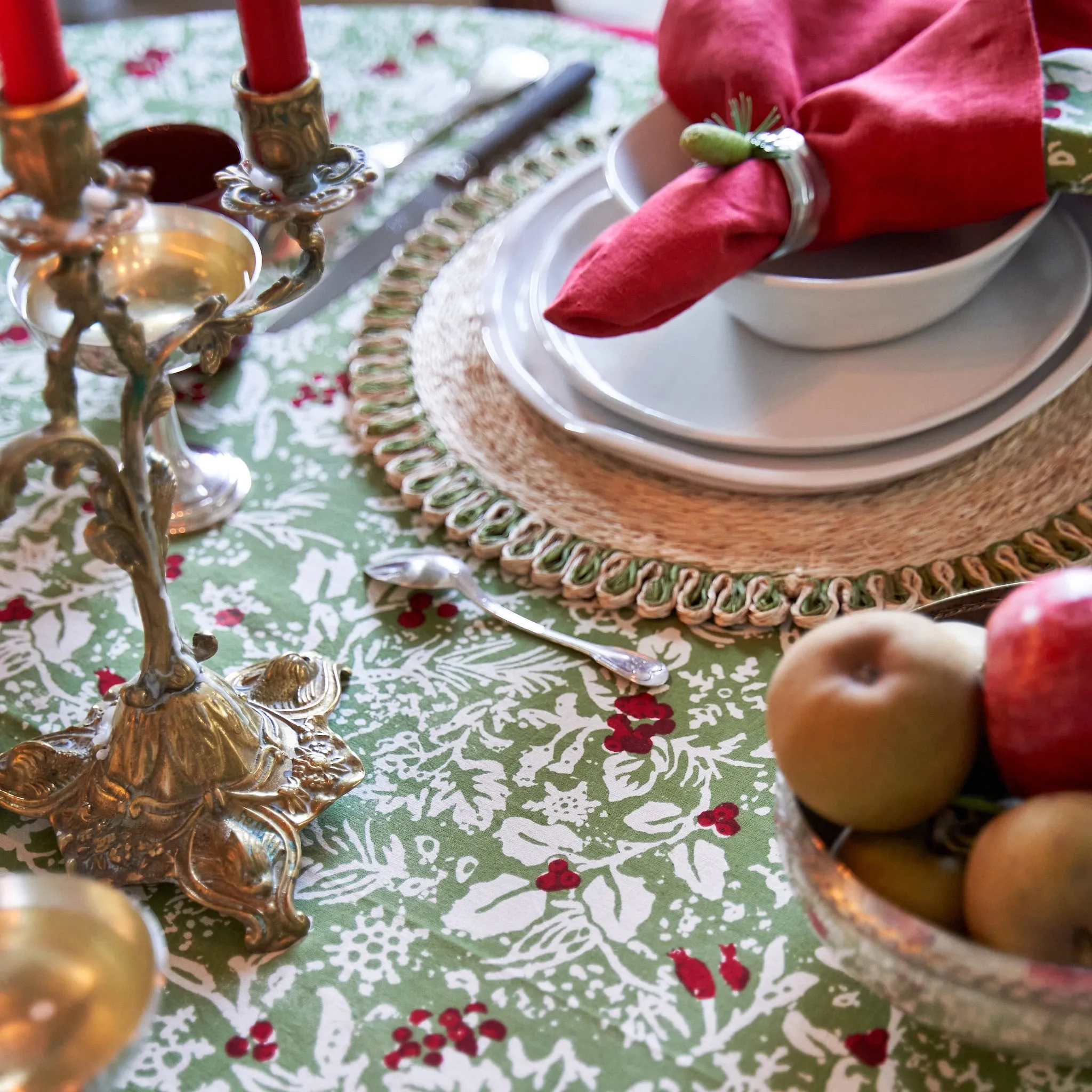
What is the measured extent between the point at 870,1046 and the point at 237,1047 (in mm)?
242

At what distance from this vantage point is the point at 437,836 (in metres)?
0.56

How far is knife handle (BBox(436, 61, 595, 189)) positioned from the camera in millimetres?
960

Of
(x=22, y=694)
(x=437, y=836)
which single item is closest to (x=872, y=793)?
(x=437, y=836)

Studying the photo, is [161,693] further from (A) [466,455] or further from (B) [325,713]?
(A) [466,455]

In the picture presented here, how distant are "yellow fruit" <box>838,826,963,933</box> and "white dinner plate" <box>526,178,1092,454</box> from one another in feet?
0.94

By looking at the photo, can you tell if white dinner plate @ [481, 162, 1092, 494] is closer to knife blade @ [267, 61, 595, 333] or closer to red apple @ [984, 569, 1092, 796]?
knife blade @ [267, 61, 595, 333]

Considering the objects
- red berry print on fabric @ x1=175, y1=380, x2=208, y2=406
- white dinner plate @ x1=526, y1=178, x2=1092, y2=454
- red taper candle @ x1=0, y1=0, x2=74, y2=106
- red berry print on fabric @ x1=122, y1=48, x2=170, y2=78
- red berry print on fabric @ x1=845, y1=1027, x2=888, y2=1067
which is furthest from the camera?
red berry print on fabric @ x1=122, y1=48, x2=170, y2=78

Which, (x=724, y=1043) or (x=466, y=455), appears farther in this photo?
(x=466, y=455)

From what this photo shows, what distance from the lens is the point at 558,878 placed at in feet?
1.76

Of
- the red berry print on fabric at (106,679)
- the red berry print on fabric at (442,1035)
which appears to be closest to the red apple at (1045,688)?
the red berry print on fabric at (442,1035)

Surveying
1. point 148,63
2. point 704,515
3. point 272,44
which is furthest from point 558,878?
point 148,63

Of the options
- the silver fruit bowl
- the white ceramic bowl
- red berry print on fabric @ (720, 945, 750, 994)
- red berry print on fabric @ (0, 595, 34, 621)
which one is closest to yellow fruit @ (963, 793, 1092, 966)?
the silver fruit bowl

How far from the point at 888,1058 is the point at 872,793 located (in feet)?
0.38

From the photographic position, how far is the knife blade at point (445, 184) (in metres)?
0.87
